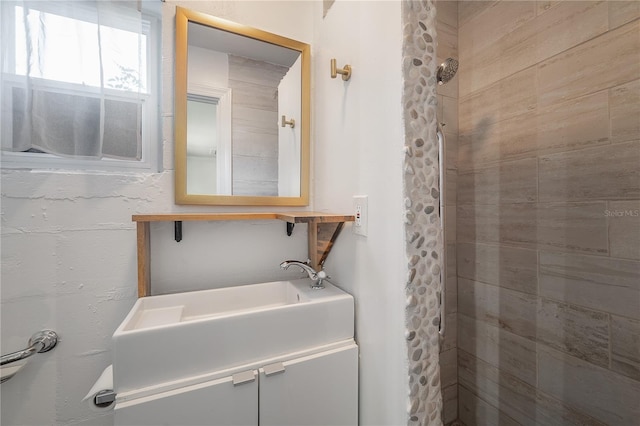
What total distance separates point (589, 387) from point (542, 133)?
0.99m

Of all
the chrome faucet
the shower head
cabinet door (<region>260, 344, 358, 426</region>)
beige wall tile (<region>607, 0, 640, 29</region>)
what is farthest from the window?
beige wall tile (<region>607, 0, 640, 29</region>)

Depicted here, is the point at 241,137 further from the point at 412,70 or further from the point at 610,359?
the point at 610,359

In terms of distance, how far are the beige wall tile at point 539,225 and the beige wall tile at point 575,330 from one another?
237mm

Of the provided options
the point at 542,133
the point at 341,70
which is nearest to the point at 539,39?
the point at 542,133

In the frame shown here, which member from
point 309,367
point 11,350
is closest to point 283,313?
point 309,367

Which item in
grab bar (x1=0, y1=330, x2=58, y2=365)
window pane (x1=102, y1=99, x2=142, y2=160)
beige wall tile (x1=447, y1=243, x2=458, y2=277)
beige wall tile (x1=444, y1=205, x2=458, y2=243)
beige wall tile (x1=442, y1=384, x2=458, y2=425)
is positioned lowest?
beige wall tile (x1=442, y1=384, x2=458, y2=425)

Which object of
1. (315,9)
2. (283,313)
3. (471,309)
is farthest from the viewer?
(471,309)

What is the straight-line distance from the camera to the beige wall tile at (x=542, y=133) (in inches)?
37.2

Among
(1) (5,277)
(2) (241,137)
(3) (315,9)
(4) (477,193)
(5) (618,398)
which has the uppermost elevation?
(3) (315,9)

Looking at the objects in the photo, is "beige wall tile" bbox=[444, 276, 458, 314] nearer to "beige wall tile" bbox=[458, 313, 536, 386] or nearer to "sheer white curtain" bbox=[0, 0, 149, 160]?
"beige wall tile" bbox=[458, 313, 536, 386]

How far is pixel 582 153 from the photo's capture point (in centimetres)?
98

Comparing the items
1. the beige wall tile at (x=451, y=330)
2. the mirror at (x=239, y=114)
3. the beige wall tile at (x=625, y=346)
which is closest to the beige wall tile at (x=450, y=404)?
the beige wall tile at (x=451, y=330)

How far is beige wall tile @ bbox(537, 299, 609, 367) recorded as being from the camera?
934 mm

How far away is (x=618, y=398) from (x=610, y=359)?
0.13m
